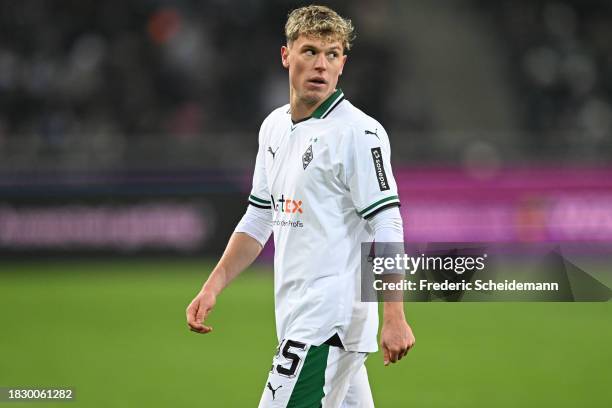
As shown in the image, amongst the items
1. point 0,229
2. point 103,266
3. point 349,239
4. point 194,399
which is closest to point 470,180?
point 103,266

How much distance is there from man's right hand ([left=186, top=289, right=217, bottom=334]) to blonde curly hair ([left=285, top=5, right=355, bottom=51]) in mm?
1241

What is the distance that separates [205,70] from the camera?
18.3 meters

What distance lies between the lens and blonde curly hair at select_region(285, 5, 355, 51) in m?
A: 4.64

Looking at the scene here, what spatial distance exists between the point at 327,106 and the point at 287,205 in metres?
0.47

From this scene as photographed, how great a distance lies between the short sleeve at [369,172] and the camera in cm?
445

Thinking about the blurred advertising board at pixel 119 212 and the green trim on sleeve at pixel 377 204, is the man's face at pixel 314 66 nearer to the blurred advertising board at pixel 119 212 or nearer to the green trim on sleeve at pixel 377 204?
the green trim on sleeve at pixel 377 204

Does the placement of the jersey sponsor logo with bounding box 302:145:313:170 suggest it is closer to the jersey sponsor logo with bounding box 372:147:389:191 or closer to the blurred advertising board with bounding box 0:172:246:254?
the jersey sponsor logo with bounding box 372:147:389:191

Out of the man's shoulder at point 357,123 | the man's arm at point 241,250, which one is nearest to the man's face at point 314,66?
the man's shoulder at point 357,123

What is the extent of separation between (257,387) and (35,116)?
9960 millimetres

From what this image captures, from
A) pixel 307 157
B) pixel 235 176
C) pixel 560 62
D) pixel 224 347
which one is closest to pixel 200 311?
pixel 307 157

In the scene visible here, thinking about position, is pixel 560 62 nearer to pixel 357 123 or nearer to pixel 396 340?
pixel 357 123

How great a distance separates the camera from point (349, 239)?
461 cm

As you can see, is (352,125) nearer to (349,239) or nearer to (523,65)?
(349,239)

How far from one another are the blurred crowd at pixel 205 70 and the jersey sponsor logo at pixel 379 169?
1246cm
